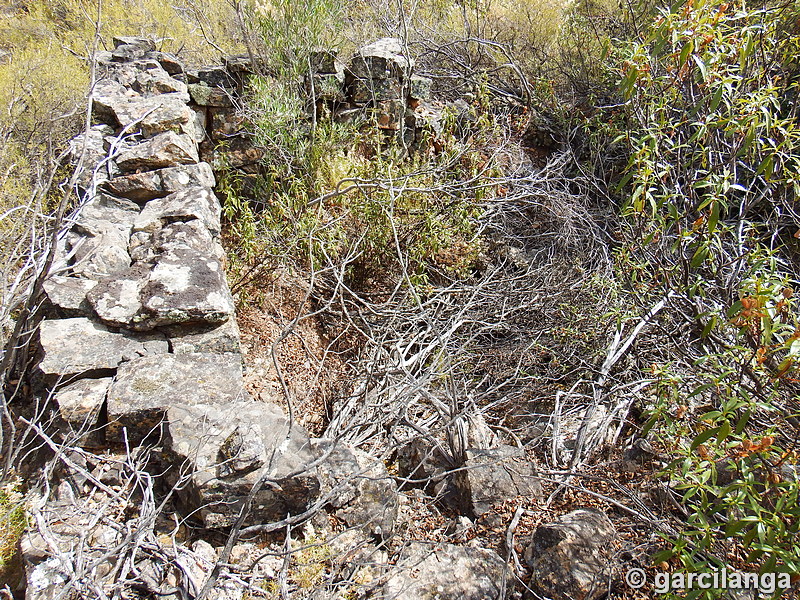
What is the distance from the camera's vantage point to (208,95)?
5.09 m

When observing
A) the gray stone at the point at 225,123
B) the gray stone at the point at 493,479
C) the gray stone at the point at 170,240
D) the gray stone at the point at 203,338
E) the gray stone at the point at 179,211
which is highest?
the gray stone at the point at 225,123

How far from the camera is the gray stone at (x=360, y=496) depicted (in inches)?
99.4

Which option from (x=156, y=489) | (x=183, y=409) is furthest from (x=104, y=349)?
(x=156, y=489)

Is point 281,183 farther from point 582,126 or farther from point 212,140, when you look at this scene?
point 582,126

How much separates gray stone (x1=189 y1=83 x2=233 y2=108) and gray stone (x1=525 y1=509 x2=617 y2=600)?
15.1 ft

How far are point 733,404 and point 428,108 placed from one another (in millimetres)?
4816

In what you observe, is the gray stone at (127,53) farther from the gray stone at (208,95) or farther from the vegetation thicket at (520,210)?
the gray stone at (208,95)

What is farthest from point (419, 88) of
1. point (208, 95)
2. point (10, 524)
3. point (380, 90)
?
point (10, 524)

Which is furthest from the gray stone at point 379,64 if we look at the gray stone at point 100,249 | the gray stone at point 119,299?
the gray stone at point 119,299

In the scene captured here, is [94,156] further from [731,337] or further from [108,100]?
[731,337]

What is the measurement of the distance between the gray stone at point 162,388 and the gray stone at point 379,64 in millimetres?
3614

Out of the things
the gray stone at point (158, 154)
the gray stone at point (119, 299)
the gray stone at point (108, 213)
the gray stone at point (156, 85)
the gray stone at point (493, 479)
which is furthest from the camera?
the gray stone at point (156, 85)

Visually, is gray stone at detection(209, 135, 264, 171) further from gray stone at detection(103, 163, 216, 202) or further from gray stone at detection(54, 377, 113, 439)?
gray stone at detection(54, 377, 113, 439)

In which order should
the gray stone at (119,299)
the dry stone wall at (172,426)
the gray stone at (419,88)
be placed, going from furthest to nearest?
the gray stone at (419,88)
the gray stone at (119,299)
the dry stone wall at (172,426)
